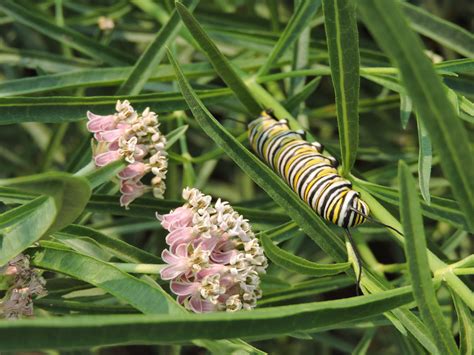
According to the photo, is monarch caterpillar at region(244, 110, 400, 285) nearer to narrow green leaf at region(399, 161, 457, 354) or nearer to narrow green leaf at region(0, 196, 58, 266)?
narrow green leaf at region(399, 161, 457, 354)

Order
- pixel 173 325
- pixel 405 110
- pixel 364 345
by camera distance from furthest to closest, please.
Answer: pixel 364 345
pixel 405 110
pixel 173 325

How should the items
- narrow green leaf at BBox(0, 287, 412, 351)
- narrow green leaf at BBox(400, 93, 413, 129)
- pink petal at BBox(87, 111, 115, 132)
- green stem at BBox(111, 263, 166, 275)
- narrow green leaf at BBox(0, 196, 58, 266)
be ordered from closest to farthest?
narrow green leaf at BBox(0, 287, 412, 351), narrow green leaf at BBox(0, 196, 58, 266), green stem at BBox(111, 263, 166, 275), pink petal at BBox(87, 111, 115, 132), narrow green leaf at BBox(400, 93, 413, 129)

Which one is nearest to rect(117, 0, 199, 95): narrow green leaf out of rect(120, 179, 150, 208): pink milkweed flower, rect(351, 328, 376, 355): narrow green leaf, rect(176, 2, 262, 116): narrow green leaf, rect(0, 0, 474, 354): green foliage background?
rect(0, 0, 474, 354): green foliage background

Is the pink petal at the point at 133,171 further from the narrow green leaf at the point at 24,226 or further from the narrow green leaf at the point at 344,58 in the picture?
the narrow green leaf at the point at 344,58

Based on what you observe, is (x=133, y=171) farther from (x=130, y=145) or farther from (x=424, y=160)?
(x=424, y=160)

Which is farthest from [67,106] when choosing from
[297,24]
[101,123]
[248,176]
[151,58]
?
[297,24]
